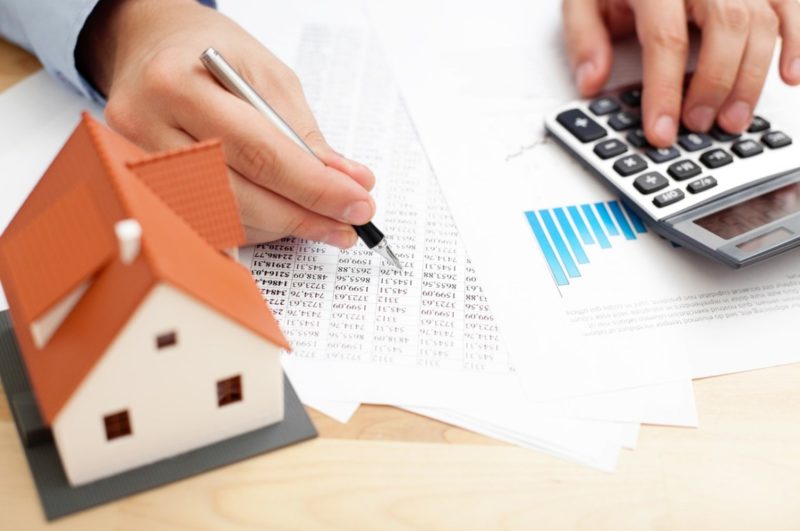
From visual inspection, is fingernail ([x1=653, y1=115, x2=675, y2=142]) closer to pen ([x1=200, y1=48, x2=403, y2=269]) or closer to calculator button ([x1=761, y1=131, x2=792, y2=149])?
calculator button ([x1=761, y1=131, x2=792, y2=149])

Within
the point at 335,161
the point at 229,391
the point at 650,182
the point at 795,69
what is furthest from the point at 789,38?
the point at 229,391

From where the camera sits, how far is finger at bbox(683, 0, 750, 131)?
670 millimetres

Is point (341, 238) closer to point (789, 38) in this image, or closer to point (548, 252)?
point (548, 252)

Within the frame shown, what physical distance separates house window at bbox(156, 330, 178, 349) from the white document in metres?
0.22

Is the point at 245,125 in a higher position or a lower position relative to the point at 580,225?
higher

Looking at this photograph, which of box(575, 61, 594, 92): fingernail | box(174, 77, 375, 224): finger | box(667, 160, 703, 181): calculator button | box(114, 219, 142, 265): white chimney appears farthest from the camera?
box(575, 61, 594, 92): fingernail

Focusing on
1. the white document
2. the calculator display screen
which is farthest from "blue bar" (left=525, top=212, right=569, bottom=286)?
the calculator display screen

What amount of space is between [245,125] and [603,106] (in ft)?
1.10

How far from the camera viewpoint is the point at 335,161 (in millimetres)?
540

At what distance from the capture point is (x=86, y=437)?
38 cm

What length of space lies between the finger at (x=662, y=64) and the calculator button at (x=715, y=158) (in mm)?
31

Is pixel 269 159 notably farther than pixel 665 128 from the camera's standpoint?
No

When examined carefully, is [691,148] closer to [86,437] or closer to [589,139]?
[589,139]

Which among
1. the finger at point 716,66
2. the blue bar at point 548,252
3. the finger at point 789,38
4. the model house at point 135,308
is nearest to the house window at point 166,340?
the model house at point 135,308
